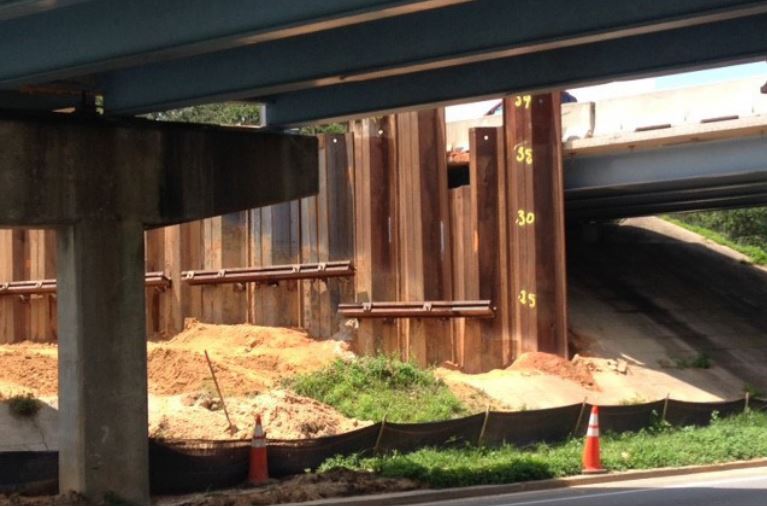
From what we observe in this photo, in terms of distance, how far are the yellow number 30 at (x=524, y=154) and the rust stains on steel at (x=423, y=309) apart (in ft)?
10.1

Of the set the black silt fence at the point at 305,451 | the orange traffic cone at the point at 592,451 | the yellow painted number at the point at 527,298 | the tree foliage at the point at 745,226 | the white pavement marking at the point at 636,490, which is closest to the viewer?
the white pavement marking at the point at 636,490

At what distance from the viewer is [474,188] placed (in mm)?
28188

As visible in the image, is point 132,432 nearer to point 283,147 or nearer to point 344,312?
point 283,147

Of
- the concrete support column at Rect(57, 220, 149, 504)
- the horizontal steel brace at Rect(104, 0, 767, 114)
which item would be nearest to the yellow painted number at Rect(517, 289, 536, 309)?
the concrete support column at Rect(57, 220, 149, 504)

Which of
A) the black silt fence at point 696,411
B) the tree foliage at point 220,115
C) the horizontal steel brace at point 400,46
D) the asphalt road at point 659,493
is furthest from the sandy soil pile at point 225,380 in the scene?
the tree foliage at point 220,115

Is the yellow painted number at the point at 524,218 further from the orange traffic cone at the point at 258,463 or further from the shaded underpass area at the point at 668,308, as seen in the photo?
the orange traffic cone at the point at 258,463

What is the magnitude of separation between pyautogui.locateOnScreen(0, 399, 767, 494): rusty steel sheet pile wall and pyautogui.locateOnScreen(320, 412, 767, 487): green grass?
0.20 meters

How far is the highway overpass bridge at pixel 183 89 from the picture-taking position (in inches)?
493

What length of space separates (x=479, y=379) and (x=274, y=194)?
986cm

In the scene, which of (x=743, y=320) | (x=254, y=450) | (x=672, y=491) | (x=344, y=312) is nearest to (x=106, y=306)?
(x=254, y=450)

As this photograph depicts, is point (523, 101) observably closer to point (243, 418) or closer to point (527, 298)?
point (527, 298)

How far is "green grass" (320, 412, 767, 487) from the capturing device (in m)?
17.6

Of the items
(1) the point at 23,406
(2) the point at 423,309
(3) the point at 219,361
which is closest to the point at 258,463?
(1) the point at 23,406

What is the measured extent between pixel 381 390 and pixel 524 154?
6.30 m
